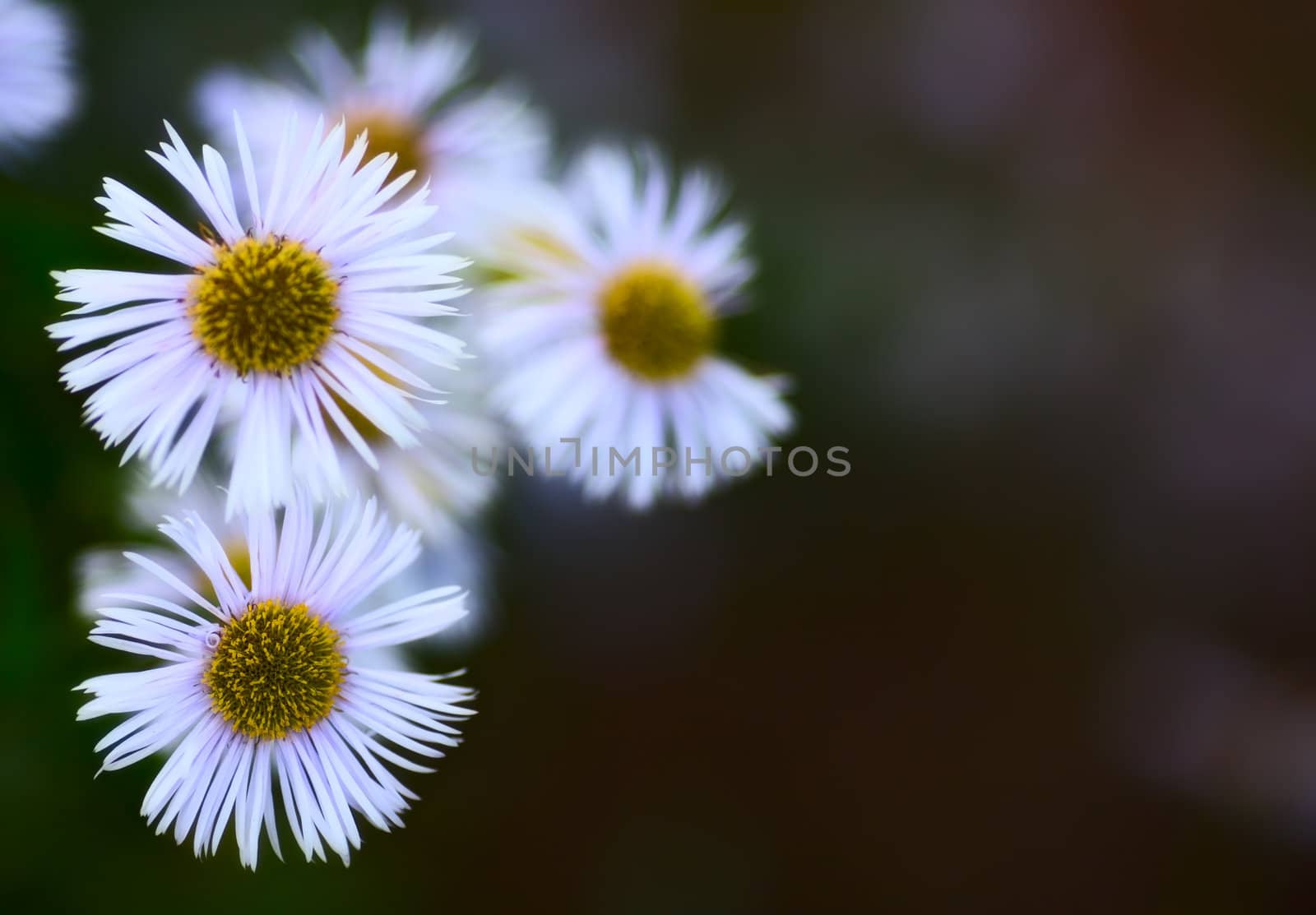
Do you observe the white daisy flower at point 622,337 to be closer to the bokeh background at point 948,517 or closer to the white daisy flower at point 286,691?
the white daisy flower at point 286,691

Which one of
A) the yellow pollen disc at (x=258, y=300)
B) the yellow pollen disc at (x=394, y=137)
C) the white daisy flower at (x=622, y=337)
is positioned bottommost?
the yellow pollen disc at (x=258, y=300)

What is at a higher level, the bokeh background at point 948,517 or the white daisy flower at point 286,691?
the bokeh background at point 948,517

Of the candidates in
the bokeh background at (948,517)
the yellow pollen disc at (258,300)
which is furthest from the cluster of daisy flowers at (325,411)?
the bokeh background at (948,517)

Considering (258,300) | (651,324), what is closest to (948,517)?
(651,324)

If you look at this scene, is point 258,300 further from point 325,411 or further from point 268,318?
point 325,411

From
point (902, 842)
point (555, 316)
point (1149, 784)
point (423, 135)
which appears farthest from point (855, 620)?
point (423, 135)

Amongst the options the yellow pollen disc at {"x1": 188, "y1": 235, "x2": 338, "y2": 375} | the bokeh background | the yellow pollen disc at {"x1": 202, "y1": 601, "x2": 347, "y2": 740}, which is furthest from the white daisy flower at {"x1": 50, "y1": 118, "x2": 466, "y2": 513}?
the bokeh background
